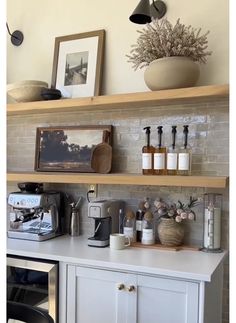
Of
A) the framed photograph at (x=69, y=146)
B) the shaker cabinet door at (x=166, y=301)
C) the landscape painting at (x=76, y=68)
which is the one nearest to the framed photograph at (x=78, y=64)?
the landscape painting at (x=76, y=68)

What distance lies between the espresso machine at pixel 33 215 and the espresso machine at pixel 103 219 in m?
0.38

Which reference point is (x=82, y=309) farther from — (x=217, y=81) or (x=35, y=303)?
(x=217, y=81)

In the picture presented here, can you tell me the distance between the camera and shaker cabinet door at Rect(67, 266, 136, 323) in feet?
6.24

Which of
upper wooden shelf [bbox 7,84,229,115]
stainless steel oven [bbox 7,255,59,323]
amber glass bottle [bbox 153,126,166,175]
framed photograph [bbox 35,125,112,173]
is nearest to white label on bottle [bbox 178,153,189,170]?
amber glass bottle [bbox 153,126,166,175]

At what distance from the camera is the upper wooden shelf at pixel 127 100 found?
2037mm

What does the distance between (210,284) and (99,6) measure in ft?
6.77

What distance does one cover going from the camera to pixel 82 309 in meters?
2.02

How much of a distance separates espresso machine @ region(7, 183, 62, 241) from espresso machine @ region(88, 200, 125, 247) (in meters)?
0.38

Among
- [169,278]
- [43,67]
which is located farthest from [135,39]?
[169,278]

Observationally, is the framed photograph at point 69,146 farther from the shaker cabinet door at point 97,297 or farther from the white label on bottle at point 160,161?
the shaker cabinet door at point 97,297

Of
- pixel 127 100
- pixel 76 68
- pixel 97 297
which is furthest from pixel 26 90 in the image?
pixel 97 297

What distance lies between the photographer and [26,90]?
267cm

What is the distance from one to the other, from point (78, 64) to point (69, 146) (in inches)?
24.6

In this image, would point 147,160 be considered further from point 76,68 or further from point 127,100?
point 76,68
